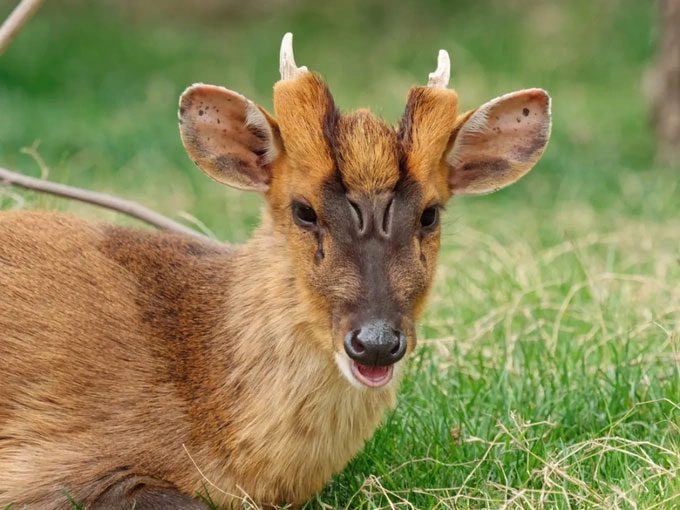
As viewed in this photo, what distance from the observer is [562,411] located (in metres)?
5.10

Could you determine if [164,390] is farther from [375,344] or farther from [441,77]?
[441,77]

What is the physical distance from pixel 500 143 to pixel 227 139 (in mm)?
954

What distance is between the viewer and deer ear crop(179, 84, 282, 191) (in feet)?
14.2

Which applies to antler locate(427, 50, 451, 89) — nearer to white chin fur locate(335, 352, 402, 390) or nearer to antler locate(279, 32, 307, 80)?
antler locate(279, 32, 307, 80)

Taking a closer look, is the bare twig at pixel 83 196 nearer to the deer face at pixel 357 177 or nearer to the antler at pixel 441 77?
the deer face at pixel 357 177

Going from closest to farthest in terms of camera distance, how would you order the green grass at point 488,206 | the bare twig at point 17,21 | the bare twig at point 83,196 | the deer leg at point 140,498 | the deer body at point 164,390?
the deer leg at point 140,498, the deer body at point 164,390, the green grass at point 488,206, the bare twig at point 17,21, the bare twig at point 83,196

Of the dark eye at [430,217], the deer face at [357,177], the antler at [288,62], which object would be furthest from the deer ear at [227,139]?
the dark eye at [430,217]

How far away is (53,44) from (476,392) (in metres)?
9.94

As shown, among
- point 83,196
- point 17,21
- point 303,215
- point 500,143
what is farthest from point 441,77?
point 83,196

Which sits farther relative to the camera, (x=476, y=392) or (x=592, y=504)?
(x=476, y=392)

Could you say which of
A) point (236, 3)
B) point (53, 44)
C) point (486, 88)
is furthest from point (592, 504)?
point (236, 3)

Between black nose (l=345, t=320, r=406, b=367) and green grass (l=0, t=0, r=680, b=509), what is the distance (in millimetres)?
631

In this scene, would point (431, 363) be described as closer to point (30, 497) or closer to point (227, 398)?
point (227, 398)

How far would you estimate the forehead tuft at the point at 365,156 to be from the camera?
4.06 m
